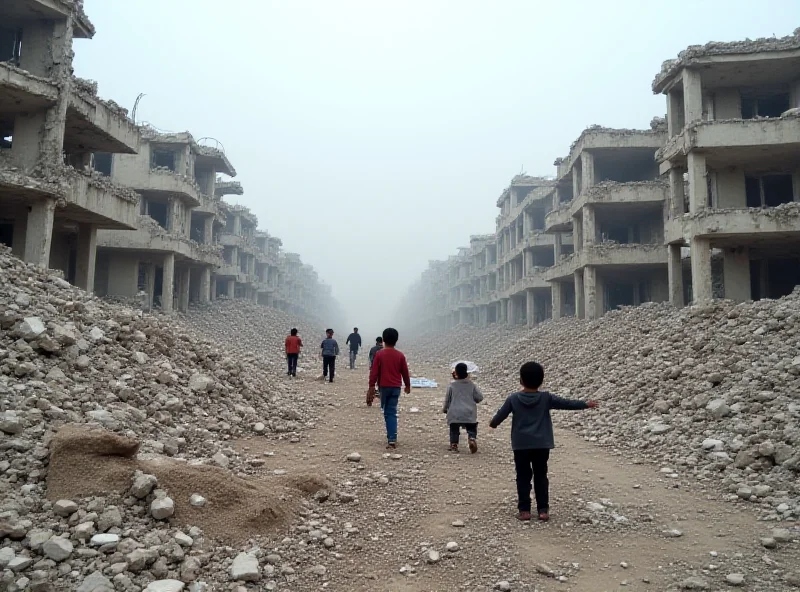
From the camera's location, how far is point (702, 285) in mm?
16891

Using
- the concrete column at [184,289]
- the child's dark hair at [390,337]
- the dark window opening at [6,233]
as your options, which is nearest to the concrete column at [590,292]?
the child's dark hair at [390,337]

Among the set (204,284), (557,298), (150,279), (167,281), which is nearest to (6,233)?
(167,281)

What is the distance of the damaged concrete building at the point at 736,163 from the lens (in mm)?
16859

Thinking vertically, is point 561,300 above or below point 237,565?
above

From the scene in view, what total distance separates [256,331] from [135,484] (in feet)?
89.3

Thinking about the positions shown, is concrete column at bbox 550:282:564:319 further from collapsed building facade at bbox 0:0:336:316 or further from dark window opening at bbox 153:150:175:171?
dark window opening at bbox 153:150:175:171

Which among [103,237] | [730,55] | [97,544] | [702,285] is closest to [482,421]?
[97,544]

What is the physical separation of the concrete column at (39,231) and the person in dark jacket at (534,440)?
15.1m

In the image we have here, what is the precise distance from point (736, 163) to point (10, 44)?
25542 millimetres

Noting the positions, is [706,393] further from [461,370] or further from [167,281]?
[167,281]

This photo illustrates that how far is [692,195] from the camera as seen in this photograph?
57.2ft

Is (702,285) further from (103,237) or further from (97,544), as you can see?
(103,237)

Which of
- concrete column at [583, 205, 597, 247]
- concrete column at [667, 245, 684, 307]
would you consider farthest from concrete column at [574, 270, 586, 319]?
concrete column at [667, 245, 684, 307]

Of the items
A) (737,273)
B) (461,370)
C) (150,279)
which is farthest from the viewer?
(150,279)
